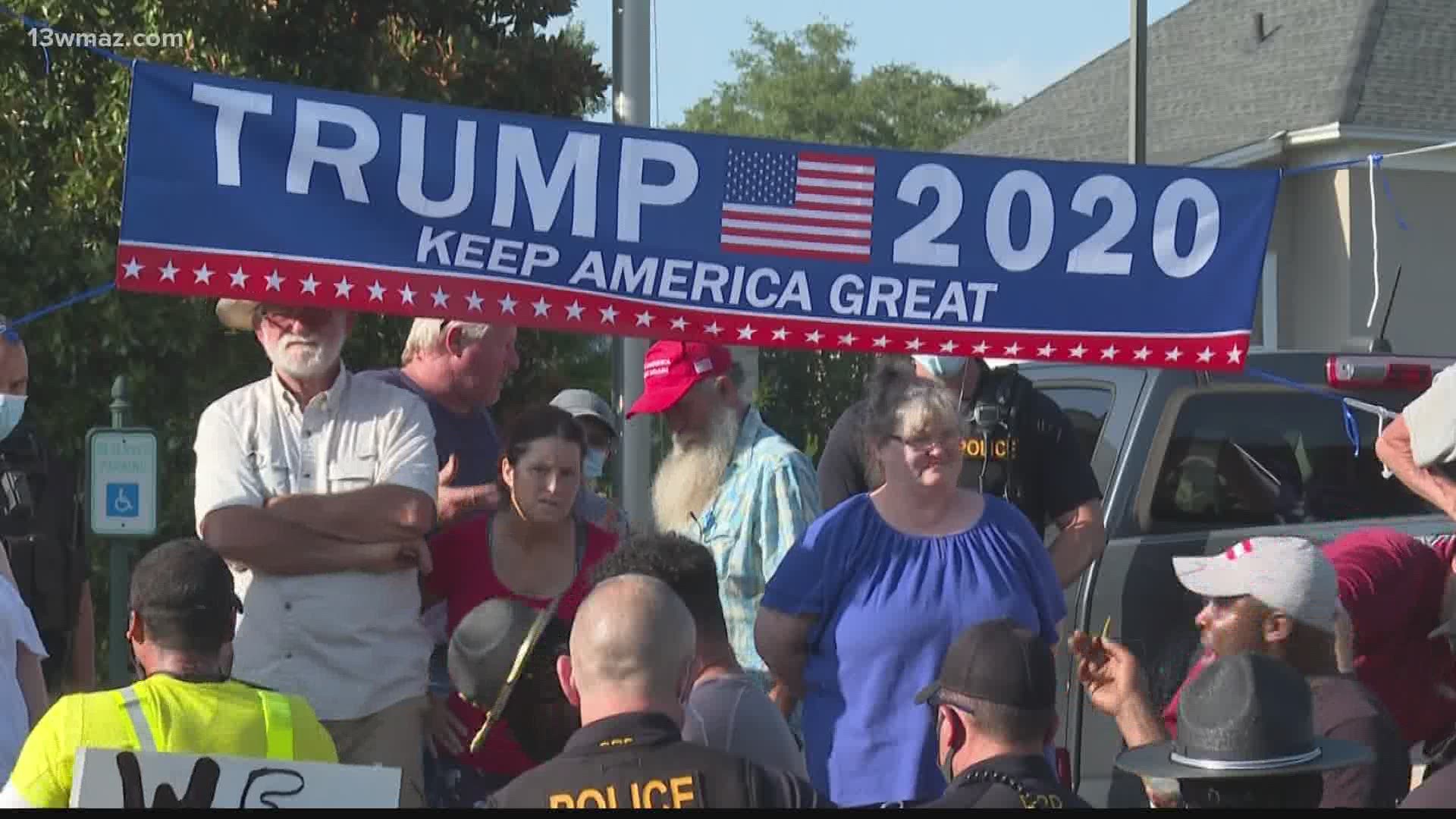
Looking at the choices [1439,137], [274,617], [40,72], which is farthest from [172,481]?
[1439,137]

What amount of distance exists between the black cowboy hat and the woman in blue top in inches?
64.8

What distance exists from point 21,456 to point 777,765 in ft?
10.4

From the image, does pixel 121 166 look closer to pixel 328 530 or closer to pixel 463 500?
pixel 463 500

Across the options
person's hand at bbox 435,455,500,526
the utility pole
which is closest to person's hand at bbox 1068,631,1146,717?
person's hand at bbox 435,455,500,526

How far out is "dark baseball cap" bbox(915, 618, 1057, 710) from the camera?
3.73 meters

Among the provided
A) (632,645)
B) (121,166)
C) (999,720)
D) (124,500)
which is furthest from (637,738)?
(121,166)

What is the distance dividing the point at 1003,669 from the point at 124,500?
20.2 ft

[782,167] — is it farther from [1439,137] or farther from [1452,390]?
[1439,137]

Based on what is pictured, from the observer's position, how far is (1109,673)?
15.9 ft

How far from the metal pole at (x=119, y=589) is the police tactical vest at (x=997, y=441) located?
13.9 feet

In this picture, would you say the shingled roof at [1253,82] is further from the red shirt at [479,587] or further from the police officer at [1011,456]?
the red shirt at [479,587]

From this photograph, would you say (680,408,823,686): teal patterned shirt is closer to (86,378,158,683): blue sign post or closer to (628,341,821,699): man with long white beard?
(628,341,821,699): man with long white beard
